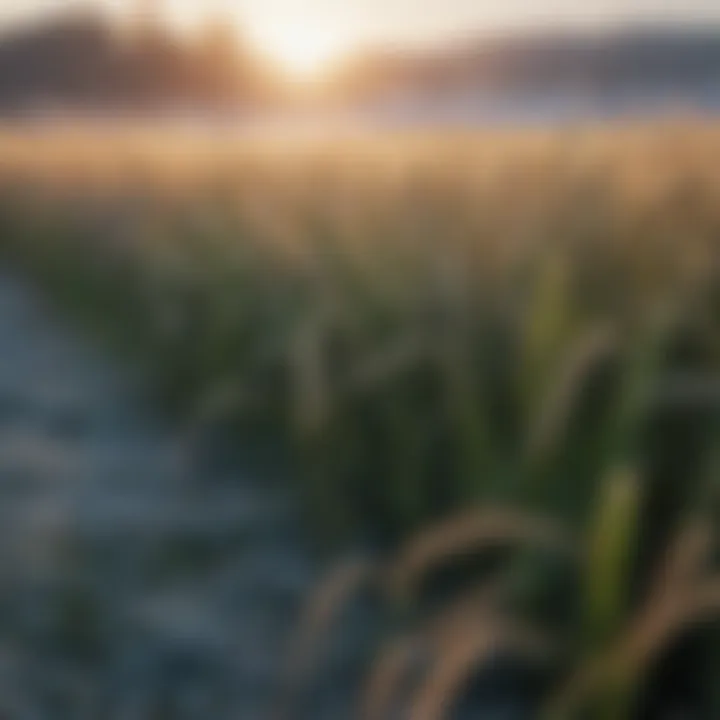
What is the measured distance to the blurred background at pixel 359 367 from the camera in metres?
0.54

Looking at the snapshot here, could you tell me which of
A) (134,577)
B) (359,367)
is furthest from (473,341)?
(134,577)

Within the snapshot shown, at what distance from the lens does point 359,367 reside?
2.13ft

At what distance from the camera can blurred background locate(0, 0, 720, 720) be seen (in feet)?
1.76

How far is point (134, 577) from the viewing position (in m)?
0.66

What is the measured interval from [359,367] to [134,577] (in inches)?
5.9

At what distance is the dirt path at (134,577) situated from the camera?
1.91 feet

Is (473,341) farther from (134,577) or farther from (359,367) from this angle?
(134,577)

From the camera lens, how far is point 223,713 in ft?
1.88

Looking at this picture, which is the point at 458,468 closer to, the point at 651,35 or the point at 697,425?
the point at 697,425

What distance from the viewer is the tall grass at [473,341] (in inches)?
20.6

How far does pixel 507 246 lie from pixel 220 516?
0.20m

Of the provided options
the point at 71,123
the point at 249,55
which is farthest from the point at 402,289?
the point at 71,123

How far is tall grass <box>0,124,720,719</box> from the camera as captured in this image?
52cm

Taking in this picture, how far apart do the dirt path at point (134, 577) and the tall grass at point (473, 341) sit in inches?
1.4
